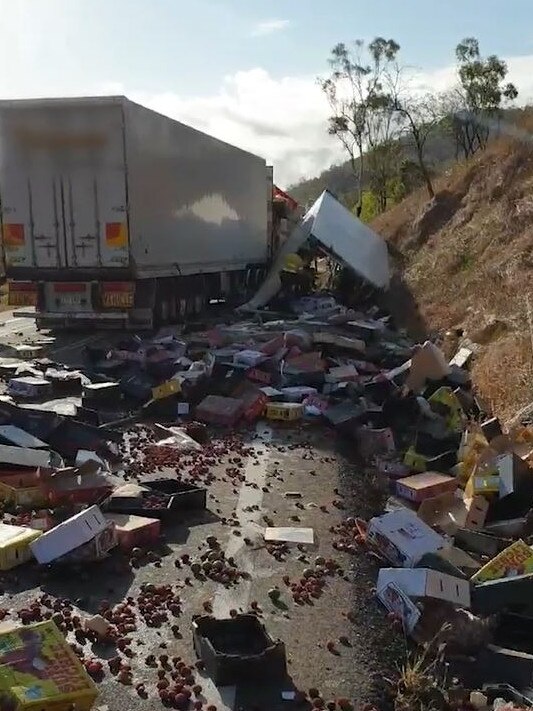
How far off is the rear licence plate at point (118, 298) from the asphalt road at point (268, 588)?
24.1ft

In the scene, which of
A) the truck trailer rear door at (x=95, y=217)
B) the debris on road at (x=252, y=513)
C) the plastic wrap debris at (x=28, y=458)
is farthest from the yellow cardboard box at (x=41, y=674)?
the truck trailer rear door at (x=95, y=217)

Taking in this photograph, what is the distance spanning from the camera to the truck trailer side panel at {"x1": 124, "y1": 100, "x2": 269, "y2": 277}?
1509 cm

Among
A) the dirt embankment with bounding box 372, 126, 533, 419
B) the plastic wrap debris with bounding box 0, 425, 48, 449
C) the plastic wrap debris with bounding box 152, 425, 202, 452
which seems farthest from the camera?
the dirt embankment with bounding box 372, 126, 533, 419

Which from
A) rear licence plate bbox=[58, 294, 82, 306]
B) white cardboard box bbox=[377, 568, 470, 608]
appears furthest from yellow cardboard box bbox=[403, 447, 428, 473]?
rear licence plate bbox=[58, 294, 82, 306]

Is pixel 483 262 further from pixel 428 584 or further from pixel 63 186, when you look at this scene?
pixel 428 584

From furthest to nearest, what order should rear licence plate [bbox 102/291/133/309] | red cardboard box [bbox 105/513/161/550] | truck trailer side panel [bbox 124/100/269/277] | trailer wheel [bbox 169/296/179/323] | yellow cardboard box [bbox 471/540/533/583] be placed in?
trailer wheel [bbox 169/296/179/323] < truck trailer side panel [bbox 124/100/269/277] < rear licence plate [bbox 102/291/133/309] < red cardboard box [bbox 105/513/161/550] < yellow cardboard box [bbox 471/540/533/583]

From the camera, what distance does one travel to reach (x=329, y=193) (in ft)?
75.0

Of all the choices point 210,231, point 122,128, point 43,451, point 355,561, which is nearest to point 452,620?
point 355,561

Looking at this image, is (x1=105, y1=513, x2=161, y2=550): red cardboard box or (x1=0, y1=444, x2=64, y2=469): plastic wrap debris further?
(x1=0, y1=444, x2=64, y2=469): plastic wrap debris

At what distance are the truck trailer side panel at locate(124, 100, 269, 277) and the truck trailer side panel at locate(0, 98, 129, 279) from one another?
0.31 metres

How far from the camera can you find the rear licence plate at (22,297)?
15.3 m

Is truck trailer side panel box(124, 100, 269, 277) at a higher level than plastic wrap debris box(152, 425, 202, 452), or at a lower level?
higher

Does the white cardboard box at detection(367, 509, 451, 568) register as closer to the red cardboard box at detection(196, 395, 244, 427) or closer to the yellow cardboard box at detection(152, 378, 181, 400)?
the red cardboard box at detection(196, 395, 244, 427)

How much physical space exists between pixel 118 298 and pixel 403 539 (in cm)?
1032
